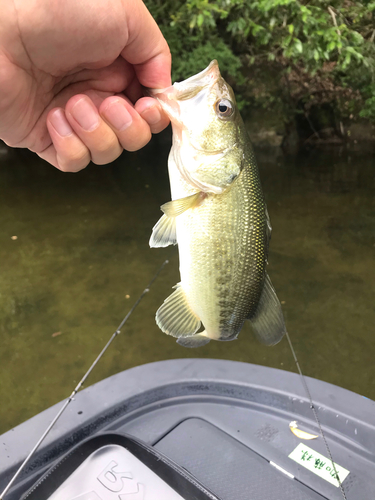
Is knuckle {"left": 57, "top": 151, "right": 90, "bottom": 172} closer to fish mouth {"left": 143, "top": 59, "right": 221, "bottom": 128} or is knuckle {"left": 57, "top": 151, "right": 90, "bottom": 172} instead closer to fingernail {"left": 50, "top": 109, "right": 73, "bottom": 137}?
fingernail {"left": 50, "top": 109, "right": 73, "bottom": 137}

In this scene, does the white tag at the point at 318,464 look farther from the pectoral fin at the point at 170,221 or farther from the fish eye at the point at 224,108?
the fish eye at the point at 224,108

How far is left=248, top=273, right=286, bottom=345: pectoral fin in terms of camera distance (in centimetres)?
118

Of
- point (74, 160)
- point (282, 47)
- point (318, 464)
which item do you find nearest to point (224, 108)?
point (74, 160)

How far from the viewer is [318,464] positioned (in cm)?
155

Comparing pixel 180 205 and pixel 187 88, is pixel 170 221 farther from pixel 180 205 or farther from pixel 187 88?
pixel 187 88

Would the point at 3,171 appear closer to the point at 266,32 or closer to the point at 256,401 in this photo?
the point at 266,32

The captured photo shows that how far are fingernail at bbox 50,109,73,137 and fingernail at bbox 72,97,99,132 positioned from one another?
0.05m

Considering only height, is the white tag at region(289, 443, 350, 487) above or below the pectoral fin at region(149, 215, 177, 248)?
below

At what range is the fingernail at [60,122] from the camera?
118 centimetres

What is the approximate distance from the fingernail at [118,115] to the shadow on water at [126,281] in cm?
214

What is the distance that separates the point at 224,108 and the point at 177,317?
2.04 feet

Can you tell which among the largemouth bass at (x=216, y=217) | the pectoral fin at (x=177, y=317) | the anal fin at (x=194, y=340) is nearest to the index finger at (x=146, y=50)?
the largemouth bass at (x=216, y=217)

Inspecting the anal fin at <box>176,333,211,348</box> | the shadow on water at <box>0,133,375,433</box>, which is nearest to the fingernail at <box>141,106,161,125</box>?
the anal fin at <box>176,333,211,348</box>

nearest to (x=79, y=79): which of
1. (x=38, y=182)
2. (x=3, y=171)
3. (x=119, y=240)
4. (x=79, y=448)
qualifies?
(x=79, y=448)
